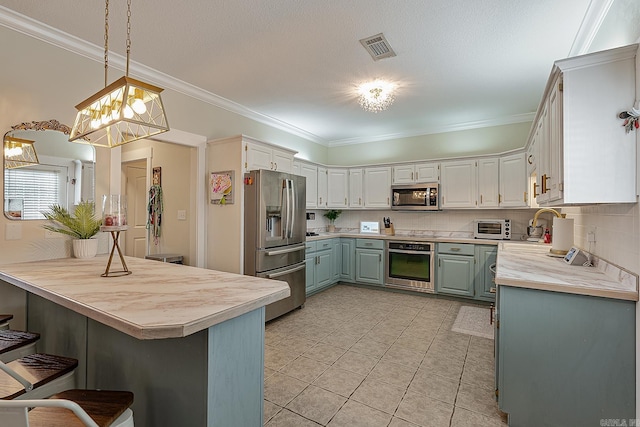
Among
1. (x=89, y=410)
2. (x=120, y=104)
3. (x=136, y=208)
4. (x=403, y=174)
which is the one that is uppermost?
(x=403, y=174)

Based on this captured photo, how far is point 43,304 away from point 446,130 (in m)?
5.27

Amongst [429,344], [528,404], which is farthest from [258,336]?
[429,344]

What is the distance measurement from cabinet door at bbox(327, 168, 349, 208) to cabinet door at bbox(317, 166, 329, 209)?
0.08 meters

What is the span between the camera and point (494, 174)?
4227mm

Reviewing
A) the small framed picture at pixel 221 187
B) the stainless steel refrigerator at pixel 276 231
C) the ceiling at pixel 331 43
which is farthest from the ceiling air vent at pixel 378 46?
the small framed picture at pixel 221 187

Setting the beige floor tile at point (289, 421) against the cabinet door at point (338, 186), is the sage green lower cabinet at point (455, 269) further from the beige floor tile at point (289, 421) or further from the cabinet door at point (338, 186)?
the beige floor tile at point (289, 421)

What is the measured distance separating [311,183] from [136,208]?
2893mm

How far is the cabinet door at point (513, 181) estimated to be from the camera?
3945 mm

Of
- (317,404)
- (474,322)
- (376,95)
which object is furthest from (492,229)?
(317,404)

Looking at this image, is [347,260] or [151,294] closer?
[151,294]

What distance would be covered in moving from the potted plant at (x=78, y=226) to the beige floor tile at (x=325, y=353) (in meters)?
2.09

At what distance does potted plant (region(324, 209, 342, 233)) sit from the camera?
5758 millimetres

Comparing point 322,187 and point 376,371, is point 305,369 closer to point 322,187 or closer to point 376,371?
point 376,371

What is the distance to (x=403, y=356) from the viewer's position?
2.64 m
